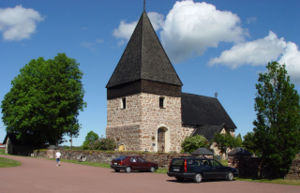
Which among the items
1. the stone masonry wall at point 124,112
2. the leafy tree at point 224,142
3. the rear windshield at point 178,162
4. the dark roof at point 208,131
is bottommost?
the rear windshield at point 178,162

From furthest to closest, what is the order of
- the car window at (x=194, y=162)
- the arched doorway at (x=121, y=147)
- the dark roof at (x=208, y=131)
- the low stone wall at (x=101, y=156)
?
the dark roof at (x=208, y=131)
the arched doorway at (x=121, y=147)
the low stone wall at (x=101, y=156)
the car window at (x=194, y=162)

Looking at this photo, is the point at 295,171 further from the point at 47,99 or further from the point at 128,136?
the point at 47,99

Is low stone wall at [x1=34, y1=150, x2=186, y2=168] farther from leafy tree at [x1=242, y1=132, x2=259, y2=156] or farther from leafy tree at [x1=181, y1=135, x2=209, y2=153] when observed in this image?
leafy tree at [x1=181, y1=135, x2=209, y2=153]

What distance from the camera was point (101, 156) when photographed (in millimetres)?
31188

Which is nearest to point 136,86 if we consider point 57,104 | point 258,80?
point 57,104

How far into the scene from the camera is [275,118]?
63.4 ft

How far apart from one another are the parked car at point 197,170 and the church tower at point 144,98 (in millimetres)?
16229

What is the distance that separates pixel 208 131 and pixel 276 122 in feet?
68.0

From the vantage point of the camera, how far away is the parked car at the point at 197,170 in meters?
17.3

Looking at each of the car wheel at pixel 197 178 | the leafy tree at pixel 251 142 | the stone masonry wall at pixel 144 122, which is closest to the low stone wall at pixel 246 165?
the leafy tree at pixel 251 142

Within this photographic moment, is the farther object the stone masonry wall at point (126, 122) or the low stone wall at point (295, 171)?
the stone masonry wall at point (126, 122)

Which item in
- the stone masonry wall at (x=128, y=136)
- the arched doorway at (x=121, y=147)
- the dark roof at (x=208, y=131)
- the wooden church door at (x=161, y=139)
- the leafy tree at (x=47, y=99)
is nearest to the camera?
the stone masonry wall at (x=128, y=136)

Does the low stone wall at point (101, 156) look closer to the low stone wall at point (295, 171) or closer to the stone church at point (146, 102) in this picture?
the stone church at point (146, 102)

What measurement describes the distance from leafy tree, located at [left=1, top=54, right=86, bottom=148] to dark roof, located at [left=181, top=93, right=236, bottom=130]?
14698 millimetres
